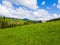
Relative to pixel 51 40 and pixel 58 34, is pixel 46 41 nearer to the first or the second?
pixel 51 40

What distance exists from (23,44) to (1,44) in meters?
4.72

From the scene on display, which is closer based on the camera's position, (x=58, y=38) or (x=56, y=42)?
(x=56, y=42)

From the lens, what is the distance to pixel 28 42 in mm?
30453

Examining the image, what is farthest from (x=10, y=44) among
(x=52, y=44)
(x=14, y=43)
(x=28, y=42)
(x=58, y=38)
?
(x=58, y=38)

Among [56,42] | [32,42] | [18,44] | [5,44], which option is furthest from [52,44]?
[5,44]

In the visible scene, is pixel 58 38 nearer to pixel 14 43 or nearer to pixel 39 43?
pixel 39 43

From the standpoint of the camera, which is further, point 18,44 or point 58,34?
point 58,34

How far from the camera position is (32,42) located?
3034 cm

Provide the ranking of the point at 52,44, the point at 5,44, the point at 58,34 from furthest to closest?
the point at 58,34
the point at 5,44
the point at 52,44

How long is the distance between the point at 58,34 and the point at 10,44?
12.0 meters

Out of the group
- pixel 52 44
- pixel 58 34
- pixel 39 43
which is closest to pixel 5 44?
pixel 39 43

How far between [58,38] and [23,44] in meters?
7.78

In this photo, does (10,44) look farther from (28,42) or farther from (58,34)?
(58,34)

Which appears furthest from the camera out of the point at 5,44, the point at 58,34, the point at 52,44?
the point at 58,34
